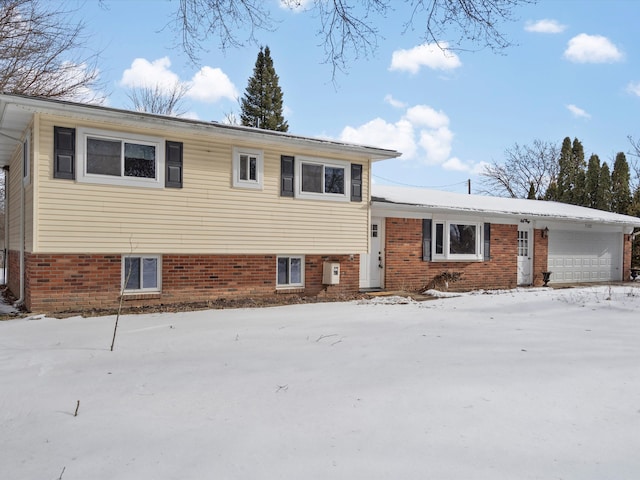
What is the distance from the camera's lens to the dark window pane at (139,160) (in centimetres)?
954

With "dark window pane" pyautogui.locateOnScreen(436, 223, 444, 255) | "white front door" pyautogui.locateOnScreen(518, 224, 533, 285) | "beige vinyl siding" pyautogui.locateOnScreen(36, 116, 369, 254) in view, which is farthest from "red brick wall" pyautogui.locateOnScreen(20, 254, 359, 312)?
"white front door" pyautogui.locateOnScreen(518, 224, 533, 285)

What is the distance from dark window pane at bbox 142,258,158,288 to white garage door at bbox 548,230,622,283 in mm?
13856

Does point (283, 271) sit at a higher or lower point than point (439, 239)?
lower

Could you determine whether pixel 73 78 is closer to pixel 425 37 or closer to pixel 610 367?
pixel 425 37

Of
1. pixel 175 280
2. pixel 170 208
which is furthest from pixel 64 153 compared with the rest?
pixel 175 280

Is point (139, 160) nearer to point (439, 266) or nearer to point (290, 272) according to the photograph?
point (290, 272)

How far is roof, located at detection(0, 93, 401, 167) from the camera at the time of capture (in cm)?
850

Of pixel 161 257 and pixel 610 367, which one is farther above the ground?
pixel 161 257

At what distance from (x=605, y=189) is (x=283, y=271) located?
20942 mm

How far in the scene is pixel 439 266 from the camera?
1434cm

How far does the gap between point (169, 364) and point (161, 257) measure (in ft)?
18.1

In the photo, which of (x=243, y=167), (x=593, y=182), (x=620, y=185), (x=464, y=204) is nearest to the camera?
(x=243, y=167)

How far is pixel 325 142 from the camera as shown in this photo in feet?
37.2

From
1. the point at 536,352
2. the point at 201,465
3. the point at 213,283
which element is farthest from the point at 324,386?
the point at 213,283
